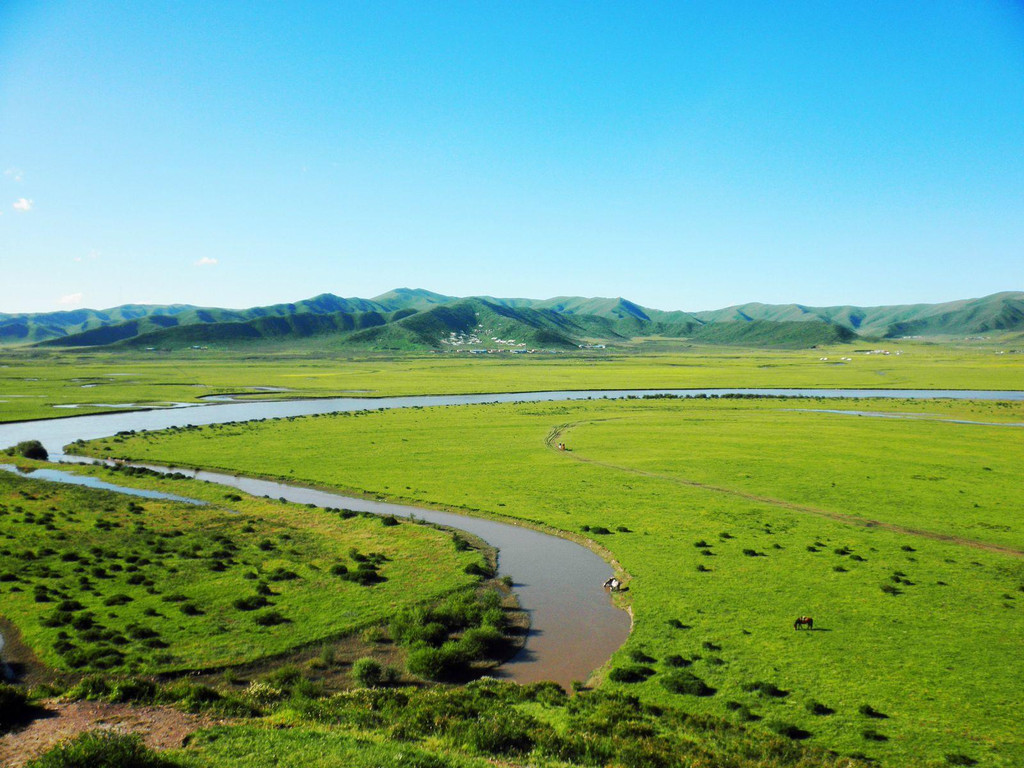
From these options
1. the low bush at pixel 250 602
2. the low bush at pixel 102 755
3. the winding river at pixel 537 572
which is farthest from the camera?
the low bush at pixel 250 602

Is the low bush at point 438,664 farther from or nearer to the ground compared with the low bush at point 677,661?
nearer to the ground

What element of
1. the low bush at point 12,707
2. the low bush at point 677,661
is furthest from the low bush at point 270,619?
the low bush at point 677,661

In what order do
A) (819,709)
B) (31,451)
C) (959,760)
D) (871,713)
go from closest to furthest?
(959,760)
(871,713)
(819,709)
(31,451)

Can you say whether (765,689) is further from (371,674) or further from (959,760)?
(371,674)

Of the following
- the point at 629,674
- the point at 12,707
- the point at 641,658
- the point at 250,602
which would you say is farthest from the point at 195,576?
the point at 641,658

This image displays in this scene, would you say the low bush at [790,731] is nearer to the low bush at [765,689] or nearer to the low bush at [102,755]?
the low bush at [765,689]

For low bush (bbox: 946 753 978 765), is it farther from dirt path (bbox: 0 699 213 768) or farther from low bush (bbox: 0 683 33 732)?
low bush (bbox: 0 683 33 732)
